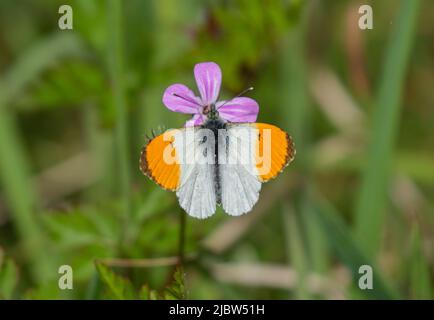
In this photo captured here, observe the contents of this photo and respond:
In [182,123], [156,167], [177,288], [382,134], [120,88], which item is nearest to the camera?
[156,167]

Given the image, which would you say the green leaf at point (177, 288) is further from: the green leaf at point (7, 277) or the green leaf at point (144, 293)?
the green leaf at point (7, 277)

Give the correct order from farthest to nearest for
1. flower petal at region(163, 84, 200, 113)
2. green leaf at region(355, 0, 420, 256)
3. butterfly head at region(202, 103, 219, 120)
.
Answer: green leaf at region(355, 0, 420, 256) < butterfly head at region(202, 103, 219, 120) < flower petal at region(163, 84, 200, 113)

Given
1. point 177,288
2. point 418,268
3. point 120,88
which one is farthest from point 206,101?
point 418,268

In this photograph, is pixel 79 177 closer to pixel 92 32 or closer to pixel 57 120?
pixel 57 120

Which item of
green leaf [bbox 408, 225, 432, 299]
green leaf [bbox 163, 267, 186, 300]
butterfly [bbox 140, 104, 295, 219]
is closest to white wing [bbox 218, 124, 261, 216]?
butterfly [bbox 140, 104, 295, 219]

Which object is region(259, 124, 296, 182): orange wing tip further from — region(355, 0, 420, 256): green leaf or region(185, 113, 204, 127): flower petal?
region(355, 0, 420, 256): green leaf

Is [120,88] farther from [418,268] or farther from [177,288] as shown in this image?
[418,268]

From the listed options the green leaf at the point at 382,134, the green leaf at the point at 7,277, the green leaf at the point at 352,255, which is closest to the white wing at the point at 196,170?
the green leaf at the point at 7,277

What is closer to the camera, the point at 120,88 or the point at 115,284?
the point at 115,284
